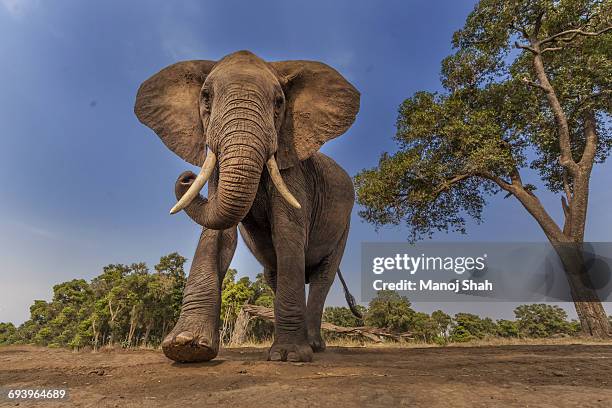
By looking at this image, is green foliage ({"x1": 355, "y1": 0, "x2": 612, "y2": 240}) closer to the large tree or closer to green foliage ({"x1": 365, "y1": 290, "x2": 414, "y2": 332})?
the large tree

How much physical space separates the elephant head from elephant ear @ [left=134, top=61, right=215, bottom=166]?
1 cm

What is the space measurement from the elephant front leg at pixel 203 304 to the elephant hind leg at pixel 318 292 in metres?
2.57

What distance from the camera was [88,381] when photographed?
10.0ft

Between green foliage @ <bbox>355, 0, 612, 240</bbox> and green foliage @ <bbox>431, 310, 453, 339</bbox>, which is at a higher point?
green foliage @ <bbox>355, 0, 612, 240</bbox>

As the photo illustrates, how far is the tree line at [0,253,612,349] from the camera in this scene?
27859 millimetres

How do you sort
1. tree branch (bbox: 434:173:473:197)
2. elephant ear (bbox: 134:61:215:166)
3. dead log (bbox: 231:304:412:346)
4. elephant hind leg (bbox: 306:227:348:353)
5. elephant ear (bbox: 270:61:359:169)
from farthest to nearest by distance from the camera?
tree branch (bbox: 434:173:473:197), dead log (bbox: 231:304:412:346), elephant hind leg (bbox: 306:227:348:353), elephant ear (bbox: 270:61:359:169), elephant ear (bbox: 134:61:215:166)

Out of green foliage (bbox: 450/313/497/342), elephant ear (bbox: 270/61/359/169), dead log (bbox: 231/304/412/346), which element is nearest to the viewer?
elephant ear (bbox: 270/61/359/169)

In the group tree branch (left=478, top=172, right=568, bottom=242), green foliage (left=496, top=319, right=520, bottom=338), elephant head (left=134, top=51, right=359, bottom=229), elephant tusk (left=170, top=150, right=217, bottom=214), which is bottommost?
green foliage (left=496, top=319, right=520, bottom=338)

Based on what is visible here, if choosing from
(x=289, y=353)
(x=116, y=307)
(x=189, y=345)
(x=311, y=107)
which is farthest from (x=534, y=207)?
(x=116, y=307)

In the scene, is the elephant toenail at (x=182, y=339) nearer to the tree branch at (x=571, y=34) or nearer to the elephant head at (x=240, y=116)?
the elephant head at (x=240, y=116)

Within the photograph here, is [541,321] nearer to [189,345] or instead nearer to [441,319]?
[441,319]

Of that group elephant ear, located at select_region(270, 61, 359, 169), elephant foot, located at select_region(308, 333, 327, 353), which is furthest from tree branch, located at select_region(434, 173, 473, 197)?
→ elephant ear, located at select_region(270, 61, 359, 169)

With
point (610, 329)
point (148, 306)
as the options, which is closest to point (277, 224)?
point (610, 329)

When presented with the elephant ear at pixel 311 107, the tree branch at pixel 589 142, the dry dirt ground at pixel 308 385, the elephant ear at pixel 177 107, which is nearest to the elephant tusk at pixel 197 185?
the elephant ear at pixel 177 107
